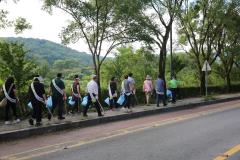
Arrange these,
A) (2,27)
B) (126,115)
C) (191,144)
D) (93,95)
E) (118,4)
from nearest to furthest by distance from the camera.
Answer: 1. (191,144)
2. (93,95)
3. (126,115)
4. (2,27)
5. (118,4)

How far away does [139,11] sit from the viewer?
2730cm

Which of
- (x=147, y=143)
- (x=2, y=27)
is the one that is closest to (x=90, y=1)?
(x=2, y=27)

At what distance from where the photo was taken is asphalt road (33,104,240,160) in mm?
8711

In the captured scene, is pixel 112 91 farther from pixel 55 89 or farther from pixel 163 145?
pixel 163 145

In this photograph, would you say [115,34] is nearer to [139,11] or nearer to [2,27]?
[139,11]

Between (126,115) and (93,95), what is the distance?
224 centimetres

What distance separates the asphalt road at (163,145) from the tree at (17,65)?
8671mm

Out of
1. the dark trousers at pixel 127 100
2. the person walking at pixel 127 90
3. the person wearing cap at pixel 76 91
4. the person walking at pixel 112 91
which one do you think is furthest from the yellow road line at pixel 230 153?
the person walking at pixel 112 91

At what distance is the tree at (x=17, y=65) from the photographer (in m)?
20.1

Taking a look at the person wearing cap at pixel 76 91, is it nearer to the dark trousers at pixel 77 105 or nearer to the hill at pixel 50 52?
the dark trousers at pixel 77 105

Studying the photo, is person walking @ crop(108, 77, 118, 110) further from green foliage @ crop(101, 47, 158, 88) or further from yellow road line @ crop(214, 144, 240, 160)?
green foliage @ crop(101, 47, 158, 88)

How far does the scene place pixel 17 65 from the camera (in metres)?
20.2

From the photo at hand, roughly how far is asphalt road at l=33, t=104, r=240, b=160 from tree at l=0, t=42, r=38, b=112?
867 cm

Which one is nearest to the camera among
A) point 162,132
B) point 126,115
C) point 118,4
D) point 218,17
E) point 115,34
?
point 162,132
